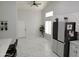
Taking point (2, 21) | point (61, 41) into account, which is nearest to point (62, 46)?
point (61, 41)

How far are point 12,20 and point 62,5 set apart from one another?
9.64 feet

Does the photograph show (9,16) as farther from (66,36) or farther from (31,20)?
(31,20)

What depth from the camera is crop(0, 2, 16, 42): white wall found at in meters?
5.62

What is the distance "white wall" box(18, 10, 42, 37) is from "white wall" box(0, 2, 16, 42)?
148 inches

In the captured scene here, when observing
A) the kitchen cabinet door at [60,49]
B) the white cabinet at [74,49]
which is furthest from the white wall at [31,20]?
the white cabinet at [74,49]

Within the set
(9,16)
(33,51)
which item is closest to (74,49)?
(33,51)

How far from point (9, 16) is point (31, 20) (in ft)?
A: 13.5

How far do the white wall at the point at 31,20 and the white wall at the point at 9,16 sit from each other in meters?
3.75

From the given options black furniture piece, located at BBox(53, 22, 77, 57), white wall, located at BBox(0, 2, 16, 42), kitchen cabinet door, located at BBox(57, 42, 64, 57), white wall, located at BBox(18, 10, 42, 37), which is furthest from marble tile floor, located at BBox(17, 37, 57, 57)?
white wall, located at BBox(18, 10, 42, 37)

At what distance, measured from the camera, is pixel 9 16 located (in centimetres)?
573

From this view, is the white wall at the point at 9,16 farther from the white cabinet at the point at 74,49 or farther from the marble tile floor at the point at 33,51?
the white cabinet at the point at 74,49

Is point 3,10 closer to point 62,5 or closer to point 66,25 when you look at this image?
point 62,5

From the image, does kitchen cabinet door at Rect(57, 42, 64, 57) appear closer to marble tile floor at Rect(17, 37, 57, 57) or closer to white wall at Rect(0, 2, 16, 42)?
marble tile floor at Rect(17, 37, 57, 57)

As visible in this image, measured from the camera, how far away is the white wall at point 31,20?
955cm
